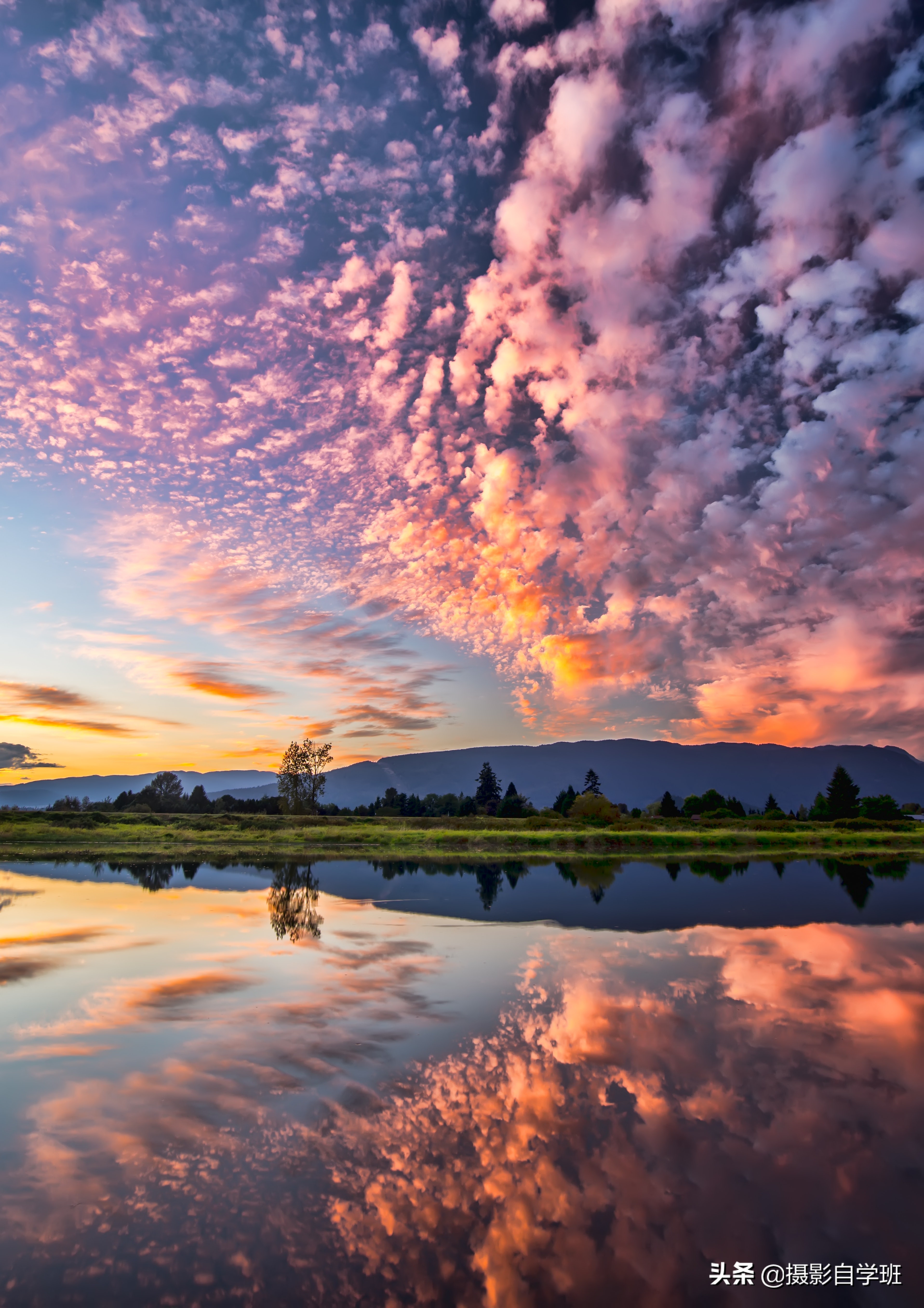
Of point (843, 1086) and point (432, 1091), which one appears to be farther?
point (843, 1086)

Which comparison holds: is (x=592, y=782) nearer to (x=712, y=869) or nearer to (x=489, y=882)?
(x=712, y=869)

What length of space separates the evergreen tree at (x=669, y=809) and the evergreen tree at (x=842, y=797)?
24948mm

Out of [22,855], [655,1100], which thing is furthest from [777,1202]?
[22,855]

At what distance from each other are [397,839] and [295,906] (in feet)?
113

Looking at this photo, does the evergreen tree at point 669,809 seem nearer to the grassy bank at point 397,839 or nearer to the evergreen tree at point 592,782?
the evergreen tree at point 592,782

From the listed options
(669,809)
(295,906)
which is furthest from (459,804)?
(295,906)

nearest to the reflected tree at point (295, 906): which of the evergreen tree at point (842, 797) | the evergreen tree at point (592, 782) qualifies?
the evergreen tree at point (842, 797)

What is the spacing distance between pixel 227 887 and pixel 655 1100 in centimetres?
3008

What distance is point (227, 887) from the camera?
33.3 metres

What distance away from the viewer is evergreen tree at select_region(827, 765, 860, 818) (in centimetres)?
9812

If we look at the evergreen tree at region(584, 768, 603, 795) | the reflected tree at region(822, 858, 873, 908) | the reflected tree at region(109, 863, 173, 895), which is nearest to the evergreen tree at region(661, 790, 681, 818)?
the evergreen tree at region(584, 768, 603, 795)

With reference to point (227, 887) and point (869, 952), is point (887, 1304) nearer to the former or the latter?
point (869, 952)

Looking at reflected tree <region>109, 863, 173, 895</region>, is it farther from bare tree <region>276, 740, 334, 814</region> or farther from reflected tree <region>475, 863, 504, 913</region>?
bare tree <region>276, 740, 334, 814</region>

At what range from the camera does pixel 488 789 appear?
440 feet
